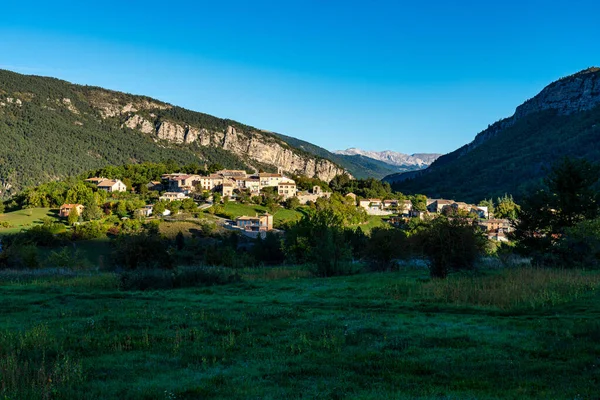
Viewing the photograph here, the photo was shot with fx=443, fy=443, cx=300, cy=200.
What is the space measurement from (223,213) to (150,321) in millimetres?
76138

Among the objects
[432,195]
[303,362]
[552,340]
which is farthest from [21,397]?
[432,195]

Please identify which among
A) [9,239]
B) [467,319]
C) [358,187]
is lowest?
[9,239]

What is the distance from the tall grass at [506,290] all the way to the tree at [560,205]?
1112 cm

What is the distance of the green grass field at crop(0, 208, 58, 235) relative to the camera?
68375mm

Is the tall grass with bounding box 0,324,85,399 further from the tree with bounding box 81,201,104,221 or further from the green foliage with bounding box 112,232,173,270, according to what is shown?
the tree with bounding box 81,201,104,221

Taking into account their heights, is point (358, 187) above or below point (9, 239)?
above

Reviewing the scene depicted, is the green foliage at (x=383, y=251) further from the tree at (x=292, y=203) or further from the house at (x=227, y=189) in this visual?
the house at (x=227, y=189)

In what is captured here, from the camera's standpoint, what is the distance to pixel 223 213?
287ft

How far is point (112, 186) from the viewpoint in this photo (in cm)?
10075

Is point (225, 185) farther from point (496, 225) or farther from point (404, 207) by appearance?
point (496, 225)

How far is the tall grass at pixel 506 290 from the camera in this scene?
13906 mm

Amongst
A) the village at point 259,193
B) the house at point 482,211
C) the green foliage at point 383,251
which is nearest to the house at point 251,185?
the village at point 259,193

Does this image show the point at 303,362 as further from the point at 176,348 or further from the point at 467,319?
the point at 467,319

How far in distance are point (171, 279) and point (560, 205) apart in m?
24.3
